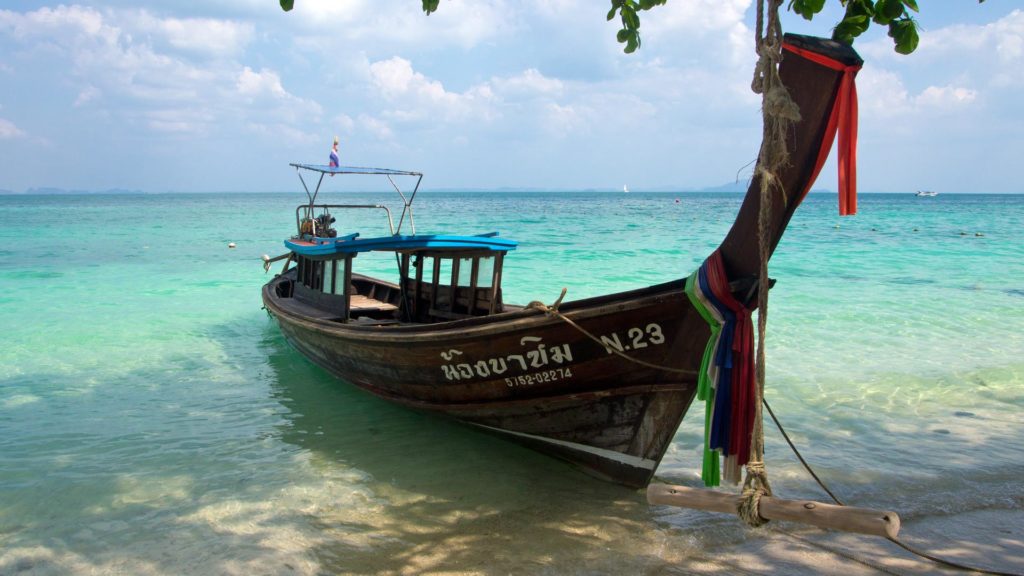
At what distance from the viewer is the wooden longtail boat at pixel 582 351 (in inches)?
Result: 138

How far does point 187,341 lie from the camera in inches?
473

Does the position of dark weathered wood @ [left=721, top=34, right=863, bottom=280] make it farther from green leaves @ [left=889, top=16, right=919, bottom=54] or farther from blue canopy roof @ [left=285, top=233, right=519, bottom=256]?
blue canopy roof @ [left=285, top=233, right=519, bottom=256]

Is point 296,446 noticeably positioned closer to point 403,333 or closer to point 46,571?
point 403,333

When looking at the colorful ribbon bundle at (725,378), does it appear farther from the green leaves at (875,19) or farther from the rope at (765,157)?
the green leaves at (875,19)

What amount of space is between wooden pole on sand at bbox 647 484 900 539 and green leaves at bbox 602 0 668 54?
2880 mm

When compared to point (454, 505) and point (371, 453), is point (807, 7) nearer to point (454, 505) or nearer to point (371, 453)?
point (454, 505)

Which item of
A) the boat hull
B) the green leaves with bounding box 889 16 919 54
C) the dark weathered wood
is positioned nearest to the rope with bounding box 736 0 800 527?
the dark weathered wood

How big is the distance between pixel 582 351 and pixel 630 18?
235 centimetres

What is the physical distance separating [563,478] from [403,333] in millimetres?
1914

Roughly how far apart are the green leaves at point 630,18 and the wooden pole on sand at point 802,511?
2880 millimetres

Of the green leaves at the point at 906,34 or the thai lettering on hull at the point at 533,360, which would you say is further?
the thai lettering on hull at the point at 533,360

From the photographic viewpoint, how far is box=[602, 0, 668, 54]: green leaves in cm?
459

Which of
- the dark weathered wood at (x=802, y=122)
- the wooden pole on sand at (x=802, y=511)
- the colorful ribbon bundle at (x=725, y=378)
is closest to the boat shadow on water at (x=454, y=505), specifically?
the colorful ribbon bundle at (x=725, y=378)

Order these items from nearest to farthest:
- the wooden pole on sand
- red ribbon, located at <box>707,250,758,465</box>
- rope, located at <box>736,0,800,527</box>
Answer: the wooden pole on sand
rope, located at <box>736,0,800,527</box>
red ribbon, located at <box>707,250,758,465</box>
